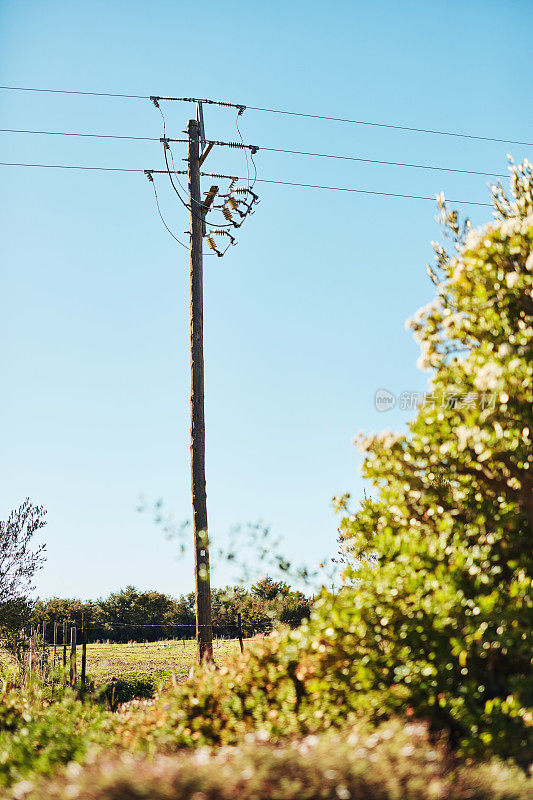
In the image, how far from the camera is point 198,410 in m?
9.22

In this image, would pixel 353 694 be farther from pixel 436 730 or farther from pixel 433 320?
pixel 433 320

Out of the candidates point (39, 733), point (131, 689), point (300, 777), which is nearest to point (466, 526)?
point (300, 777)

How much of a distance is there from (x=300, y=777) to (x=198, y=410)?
655 centimetres

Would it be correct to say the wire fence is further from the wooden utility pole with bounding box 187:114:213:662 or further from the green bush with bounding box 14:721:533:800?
the green bush with bounding box 14:721:533:800

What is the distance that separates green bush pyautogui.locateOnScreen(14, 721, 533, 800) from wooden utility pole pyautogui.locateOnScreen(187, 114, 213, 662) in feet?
14.6

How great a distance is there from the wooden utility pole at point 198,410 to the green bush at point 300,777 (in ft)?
14.6

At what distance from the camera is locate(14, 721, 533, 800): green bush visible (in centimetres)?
280

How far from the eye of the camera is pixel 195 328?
959 centimetres

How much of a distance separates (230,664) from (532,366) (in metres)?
3.87

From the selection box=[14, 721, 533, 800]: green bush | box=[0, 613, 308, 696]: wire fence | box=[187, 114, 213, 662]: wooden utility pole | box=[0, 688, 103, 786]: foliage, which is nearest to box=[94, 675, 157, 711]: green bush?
box=[0, 613, 308, 696]: wire fence

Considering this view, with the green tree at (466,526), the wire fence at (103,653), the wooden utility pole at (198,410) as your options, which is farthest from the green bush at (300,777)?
the wooden utility pole at (198,410)

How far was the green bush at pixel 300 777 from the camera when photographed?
2.80m

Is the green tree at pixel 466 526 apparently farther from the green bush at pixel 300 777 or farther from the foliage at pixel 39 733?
the foliage at pixel 39 733

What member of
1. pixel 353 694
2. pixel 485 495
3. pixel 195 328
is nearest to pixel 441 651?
pixel 353 694
